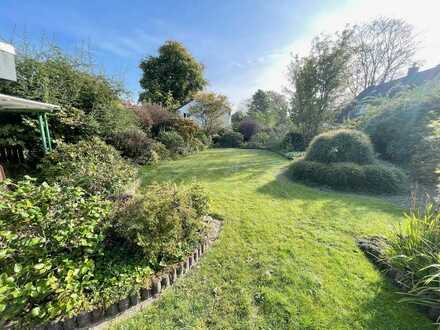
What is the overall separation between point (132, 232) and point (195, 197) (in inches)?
51.5

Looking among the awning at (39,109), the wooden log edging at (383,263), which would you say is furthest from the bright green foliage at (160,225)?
the awning at (39,109)

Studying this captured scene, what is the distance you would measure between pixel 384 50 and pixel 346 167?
23691 millimetres

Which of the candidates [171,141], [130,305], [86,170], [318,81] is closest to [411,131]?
[318,81]

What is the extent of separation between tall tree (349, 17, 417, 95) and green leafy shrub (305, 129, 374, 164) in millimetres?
15129

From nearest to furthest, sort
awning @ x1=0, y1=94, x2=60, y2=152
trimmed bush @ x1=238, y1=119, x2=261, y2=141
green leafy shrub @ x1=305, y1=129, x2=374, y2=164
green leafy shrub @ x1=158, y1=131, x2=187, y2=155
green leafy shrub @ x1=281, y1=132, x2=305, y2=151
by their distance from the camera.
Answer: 1. awning @ x1=0, y1=94, x2=60, y2=152
2. green leafy shrub @ x1=305, y1=129, x2=374, y2=164
3. green leafy shrub @ x1=158, y1=131, x2=187, y2=155
4. green leafy shrub @ x1=281, y1=132, x2=305, y2=151
5. trimmed bush @ x1=238, y1=119, x2=261, y2=141

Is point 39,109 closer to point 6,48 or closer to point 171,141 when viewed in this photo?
point 6,48

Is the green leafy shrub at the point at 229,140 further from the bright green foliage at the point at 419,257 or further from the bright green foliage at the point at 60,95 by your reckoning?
the bright green foliage at the point at 419,257

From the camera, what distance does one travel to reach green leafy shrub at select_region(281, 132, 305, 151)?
46.8 feet

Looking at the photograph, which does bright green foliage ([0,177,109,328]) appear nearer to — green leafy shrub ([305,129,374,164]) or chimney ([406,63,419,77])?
green leafy shrub ([305,129,374,164])

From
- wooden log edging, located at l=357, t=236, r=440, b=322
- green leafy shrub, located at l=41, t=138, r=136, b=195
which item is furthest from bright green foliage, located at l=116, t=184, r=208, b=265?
wooden log edging, located at l=357, t=236, r=440, b=322

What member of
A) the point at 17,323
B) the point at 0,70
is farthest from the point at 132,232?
the point at 0,70

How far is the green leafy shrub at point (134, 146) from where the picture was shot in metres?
7.57

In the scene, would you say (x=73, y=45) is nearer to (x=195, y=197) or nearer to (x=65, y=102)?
(x=65, y=102)

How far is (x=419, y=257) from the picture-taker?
2.37 m
